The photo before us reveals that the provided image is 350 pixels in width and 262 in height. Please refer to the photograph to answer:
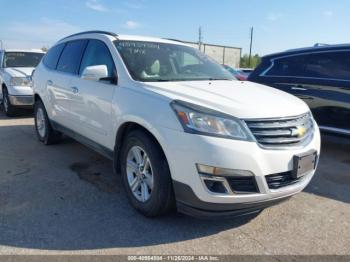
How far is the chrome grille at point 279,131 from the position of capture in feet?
9.38

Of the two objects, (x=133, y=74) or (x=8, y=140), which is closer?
(x=133, y=74)

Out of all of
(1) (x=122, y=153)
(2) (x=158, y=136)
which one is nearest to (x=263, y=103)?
(2) (x=158, y=136)

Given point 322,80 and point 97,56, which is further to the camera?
point 322,80

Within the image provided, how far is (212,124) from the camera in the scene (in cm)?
283

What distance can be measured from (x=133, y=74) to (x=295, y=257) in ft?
7.53

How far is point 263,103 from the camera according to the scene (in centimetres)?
311

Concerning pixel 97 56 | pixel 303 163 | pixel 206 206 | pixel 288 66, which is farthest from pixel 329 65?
pixel 206 206

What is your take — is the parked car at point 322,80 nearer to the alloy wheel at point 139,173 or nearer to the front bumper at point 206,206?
the front bumper at point 206,206

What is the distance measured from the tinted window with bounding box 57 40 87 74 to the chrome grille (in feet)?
9.31

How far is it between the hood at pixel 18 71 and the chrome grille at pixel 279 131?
7583mm

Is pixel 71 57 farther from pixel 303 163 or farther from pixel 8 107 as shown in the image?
pixel 8 107

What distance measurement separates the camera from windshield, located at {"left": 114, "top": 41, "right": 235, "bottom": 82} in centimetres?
379

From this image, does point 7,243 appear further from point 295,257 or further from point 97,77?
point 295,257

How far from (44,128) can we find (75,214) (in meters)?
3.03
